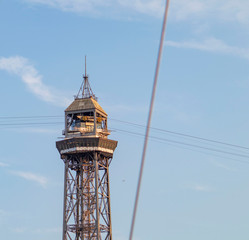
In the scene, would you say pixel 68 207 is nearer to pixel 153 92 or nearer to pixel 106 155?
pixel 106 155

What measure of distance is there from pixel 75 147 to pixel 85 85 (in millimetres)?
17226

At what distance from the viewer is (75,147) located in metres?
140

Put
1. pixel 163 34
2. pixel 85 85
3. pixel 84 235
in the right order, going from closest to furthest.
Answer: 1. pixel 163 34
2. pixel 84 235
3. pixel 85 85

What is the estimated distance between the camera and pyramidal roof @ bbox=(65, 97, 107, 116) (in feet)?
474

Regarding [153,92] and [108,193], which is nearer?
[153,92]

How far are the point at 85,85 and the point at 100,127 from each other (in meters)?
11.2

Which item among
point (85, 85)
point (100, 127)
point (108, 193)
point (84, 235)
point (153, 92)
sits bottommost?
point (153, 92)

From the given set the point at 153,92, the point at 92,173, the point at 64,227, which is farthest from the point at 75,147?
the point at 153,92

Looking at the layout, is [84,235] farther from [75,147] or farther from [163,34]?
[163,34]

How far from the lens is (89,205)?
139875mm

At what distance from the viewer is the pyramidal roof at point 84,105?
474 feet

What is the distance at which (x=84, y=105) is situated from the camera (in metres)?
146

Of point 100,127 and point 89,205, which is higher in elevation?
point 100,127

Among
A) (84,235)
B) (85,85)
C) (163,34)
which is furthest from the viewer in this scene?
(85,85)
